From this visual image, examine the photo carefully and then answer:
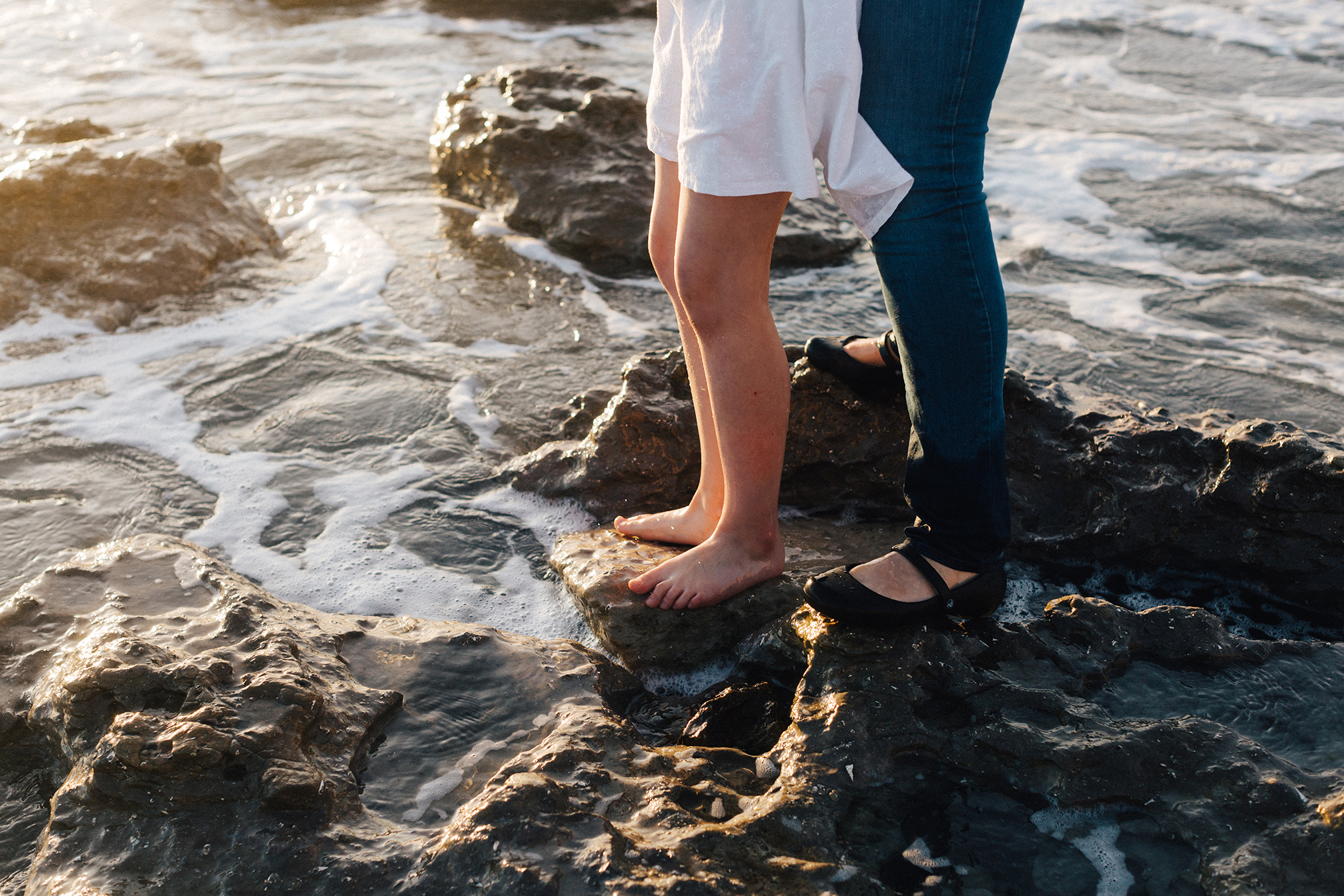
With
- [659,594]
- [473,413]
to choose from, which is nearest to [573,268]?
[473,413]

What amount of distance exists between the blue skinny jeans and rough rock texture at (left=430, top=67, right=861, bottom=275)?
2.79 meters

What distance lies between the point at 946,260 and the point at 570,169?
3521mm

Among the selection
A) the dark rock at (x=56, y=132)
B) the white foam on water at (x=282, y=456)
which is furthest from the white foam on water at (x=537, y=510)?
the dark rock at (x=56, y=132)

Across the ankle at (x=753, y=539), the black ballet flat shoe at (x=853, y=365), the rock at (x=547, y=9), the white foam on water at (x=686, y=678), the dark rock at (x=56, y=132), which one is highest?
the rock at (x=547, y=9)

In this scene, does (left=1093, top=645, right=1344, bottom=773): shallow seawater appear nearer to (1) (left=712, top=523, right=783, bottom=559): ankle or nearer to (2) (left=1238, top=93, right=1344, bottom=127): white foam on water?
(1) (left=712, top=523, right=783, bottom=559): ankle

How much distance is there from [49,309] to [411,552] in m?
2.55

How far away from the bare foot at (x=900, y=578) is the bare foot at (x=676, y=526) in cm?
56

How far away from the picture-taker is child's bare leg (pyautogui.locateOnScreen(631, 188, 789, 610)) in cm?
184

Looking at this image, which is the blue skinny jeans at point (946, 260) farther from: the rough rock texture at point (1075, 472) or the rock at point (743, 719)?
the rough rock texture at point (1075, 472)

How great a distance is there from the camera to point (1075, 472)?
8.34ft

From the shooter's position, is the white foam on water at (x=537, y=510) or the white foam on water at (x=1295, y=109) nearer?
the white foam on water at (x=537, y=510)

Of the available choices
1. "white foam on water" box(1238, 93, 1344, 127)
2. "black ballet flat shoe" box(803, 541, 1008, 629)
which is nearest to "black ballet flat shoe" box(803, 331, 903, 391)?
"black ballet flat shoe" box(803, 541, 1008, 629)

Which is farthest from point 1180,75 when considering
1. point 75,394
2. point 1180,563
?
point 75,394

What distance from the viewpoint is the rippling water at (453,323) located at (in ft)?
9.38
